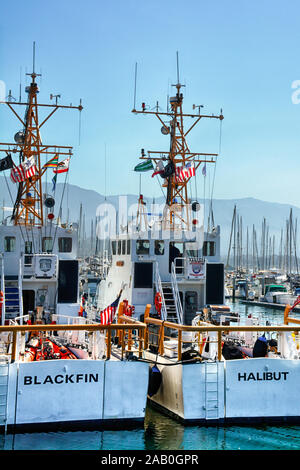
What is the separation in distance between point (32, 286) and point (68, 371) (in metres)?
10.2

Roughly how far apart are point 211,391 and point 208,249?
11.7 m

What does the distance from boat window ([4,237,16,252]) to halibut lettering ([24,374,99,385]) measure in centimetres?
1101

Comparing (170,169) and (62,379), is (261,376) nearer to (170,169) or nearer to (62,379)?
(62,379)

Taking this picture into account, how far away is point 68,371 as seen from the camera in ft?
40.4

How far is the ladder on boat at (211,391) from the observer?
12.8m

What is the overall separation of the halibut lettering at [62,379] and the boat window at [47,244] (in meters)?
11.5

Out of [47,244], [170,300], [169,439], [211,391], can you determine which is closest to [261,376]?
[211,391]

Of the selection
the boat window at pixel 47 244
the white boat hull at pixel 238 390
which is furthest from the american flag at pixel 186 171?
the white boat hull at pixel 238 390

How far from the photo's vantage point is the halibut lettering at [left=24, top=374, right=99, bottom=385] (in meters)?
12.1

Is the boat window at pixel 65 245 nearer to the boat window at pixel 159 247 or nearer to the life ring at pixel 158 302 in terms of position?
the boat window at pixel 159 247

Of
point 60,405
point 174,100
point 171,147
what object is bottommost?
point 60,405
